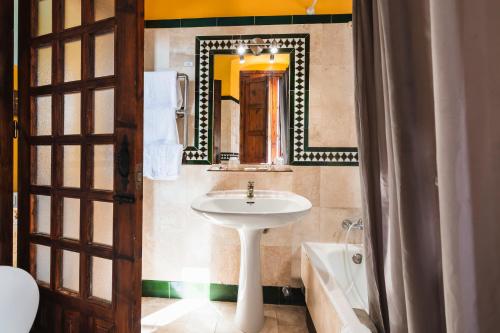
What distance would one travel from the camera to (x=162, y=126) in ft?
6.22

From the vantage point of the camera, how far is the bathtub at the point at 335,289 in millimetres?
930

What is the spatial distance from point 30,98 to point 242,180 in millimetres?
1374

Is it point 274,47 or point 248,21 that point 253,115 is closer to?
point 274,47

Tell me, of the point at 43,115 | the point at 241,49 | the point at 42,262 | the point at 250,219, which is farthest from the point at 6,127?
the point at 241,49

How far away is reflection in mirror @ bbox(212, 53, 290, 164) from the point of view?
6.32 ft

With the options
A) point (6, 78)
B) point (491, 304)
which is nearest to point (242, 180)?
point (6, 78)

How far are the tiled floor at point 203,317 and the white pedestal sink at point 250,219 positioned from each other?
5.9 inches

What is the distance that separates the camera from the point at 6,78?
133cm

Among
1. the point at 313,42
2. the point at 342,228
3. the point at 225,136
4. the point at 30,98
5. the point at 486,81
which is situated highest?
the point at 313,42

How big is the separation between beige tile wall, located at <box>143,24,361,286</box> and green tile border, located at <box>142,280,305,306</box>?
0.16 ft

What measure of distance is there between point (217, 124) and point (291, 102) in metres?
0.61

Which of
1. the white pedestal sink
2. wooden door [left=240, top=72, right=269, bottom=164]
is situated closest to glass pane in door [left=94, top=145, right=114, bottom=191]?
the white pedestal sink

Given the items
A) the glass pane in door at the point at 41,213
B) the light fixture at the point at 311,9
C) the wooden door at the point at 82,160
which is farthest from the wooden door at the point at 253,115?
the glass pane in door at the point at 41,213

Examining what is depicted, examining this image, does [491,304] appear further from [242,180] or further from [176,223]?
[176,223]
